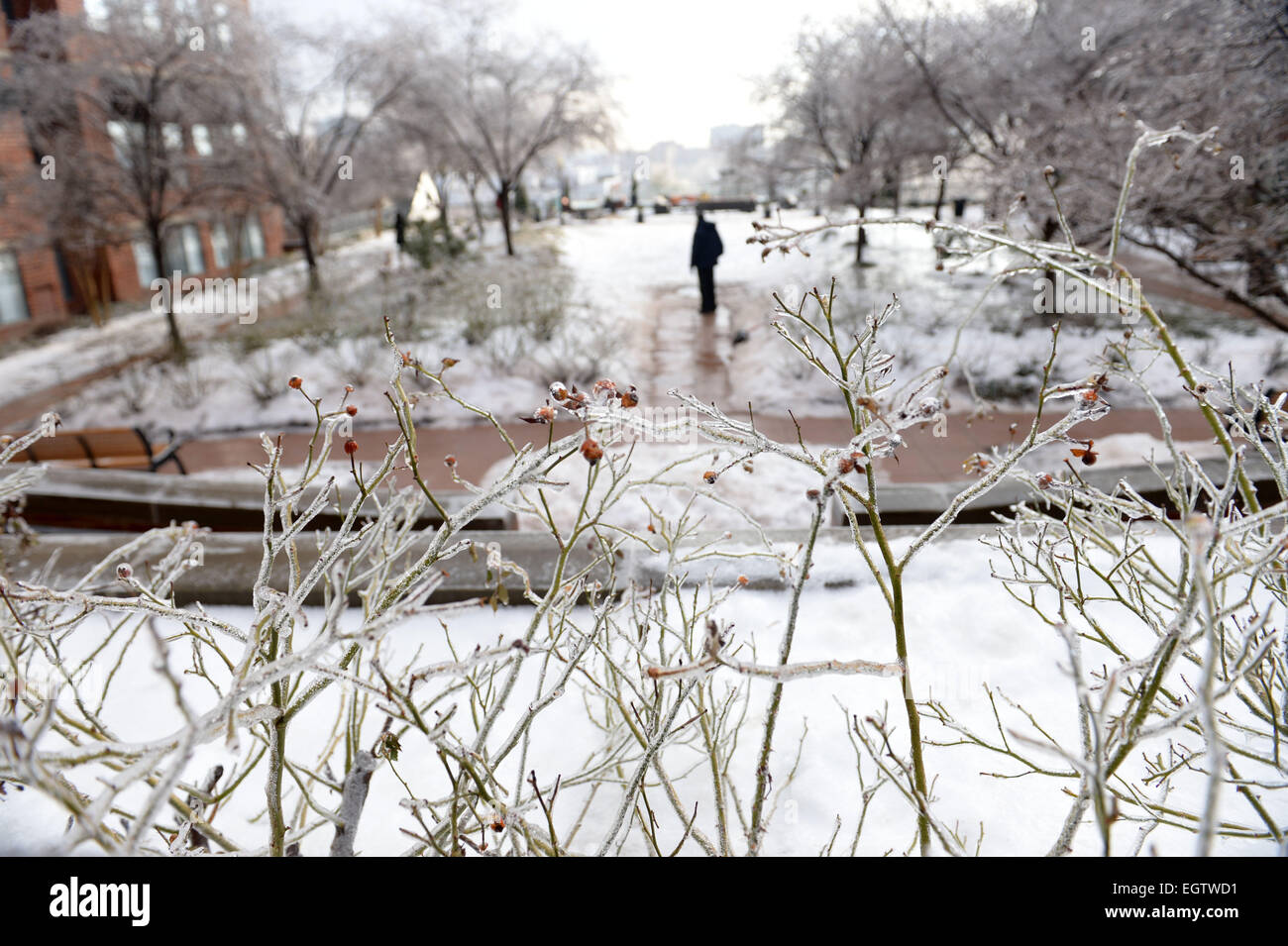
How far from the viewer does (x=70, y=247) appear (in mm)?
11516

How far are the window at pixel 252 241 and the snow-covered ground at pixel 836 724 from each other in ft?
77.1

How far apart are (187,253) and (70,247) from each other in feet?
32.9

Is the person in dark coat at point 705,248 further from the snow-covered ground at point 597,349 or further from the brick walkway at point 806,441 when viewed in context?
the brick walkway at point 806,441

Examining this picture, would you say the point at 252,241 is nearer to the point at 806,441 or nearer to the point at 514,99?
the point at 514,99

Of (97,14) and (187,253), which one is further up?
(97,14)

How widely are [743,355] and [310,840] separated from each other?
9.54m

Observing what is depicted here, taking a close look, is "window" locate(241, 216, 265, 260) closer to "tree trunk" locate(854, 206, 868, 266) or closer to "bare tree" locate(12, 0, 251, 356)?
"bare tree" locate(12, 0, 251, 356)

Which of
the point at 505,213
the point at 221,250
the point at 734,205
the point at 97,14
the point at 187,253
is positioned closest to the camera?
the point at 97,14

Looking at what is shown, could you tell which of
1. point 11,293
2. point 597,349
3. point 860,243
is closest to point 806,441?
point 597,349

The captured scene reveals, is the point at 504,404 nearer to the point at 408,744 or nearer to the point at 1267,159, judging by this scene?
the point at 408,744

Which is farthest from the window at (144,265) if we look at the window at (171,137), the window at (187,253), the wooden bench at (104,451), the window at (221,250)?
the wooden bench at (104,451)

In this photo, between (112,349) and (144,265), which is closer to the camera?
(112,349)

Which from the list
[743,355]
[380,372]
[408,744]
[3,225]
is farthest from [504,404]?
[3,225]

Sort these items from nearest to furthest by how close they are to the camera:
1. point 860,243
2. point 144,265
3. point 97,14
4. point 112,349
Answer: point 97,14 < point 112,349 < point 860,243 < point 144,265
